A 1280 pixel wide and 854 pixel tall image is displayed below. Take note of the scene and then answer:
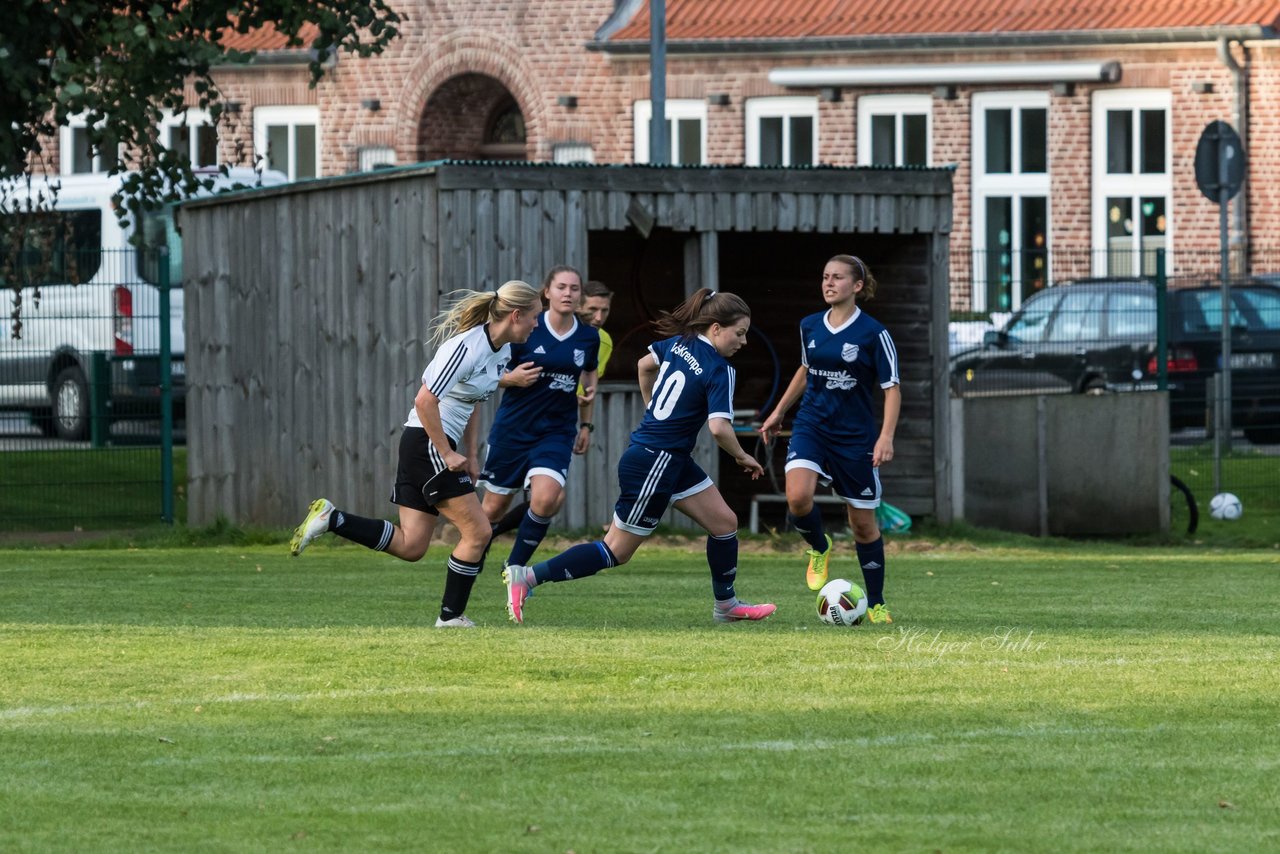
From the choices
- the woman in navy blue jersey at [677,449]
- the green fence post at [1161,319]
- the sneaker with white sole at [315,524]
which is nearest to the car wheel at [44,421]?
the sneaker with white sole at [315,524]

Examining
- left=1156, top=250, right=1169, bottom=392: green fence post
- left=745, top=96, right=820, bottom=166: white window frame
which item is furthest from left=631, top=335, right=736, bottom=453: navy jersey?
left=745, top=96, right=820, bottom=166: white window frame

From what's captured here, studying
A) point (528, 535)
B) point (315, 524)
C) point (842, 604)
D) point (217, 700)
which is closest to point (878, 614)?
point (842, 604)

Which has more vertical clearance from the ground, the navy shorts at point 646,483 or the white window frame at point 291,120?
the white window frame at point 291,120

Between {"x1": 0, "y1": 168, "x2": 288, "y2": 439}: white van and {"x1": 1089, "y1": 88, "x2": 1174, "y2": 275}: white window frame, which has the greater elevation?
{"x1": 1089, "y1": 88, "x2": 1174, "y2": 275}: white window frame

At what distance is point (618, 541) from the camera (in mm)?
11344

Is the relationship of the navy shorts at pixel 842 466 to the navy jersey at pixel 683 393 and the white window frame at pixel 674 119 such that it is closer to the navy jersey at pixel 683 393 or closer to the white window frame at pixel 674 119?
the navy jersey at pixel 683 393

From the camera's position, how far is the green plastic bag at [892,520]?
1842 centimetres

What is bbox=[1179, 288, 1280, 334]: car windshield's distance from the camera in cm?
2147

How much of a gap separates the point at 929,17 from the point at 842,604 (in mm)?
27724

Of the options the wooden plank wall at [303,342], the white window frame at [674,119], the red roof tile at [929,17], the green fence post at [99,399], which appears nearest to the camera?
the wooden plank wall at [303,342]

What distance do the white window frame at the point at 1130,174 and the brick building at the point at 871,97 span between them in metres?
0.03

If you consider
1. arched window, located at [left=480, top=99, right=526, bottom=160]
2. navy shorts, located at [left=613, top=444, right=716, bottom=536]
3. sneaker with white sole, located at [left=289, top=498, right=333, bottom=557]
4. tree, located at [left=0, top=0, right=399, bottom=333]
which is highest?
arched window, located at [left=480, top=99, right=526, bottom=160]

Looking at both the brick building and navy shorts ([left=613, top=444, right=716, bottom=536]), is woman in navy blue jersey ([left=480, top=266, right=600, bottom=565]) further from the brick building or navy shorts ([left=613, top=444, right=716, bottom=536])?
the brick building

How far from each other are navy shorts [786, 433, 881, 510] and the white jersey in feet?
5.46
